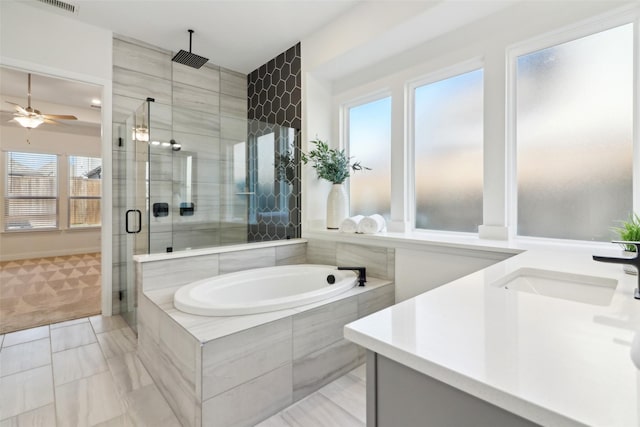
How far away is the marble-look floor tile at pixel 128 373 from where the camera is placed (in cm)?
180

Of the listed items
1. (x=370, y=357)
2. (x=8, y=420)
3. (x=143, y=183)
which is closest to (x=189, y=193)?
(x=143, y=183)

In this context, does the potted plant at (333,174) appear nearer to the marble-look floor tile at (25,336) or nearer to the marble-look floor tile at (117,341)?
the marble-look floor tile at (117,341)

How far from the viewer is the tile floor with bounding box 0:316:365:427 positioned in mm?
Result: 1527

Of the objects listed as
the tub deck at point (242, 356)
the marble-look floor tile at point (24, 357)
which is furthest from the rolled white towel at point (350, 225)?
the marble-look floor tile at point (24, 357)

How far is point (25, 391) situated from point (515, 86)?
3719mm

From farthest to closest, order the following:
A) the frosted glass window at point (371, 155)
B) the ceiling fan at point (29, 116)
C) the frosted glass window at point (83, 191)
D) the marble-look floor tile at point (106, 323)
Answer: the frosted glass window at point (83, 191)
the ceiling fan at point (29, 116)
the frosted glass window at point (371, 155)
the marble-look floor tile at point (106, 323)

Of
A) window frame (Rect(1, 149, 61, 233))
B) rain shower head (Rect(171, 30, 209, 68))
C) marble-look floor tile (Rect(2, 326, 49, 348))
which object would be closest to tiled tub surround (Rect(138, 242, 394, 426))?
marble-look floor tile (Rect(2, 326, 49, 348))

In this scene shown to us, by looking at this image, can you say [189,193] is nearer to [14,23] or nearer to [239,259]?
[239,259]

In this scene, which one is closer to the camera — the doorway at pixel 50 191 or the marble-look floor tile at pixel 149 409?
the marble-look floor tile at pixel 149 409

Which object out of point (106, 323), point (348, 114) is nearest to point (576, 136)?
point (348, 114)

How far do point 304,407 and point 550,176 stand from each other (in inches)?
83.8

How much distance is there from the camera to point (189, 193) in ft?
9.25

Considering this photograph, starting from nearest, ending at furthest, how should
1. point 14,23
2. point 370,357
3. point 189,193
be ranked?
point 370,357, point 14,23, point 189,193

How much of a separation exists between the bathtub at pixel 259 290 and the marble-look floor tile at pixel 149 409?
1.71 ft
